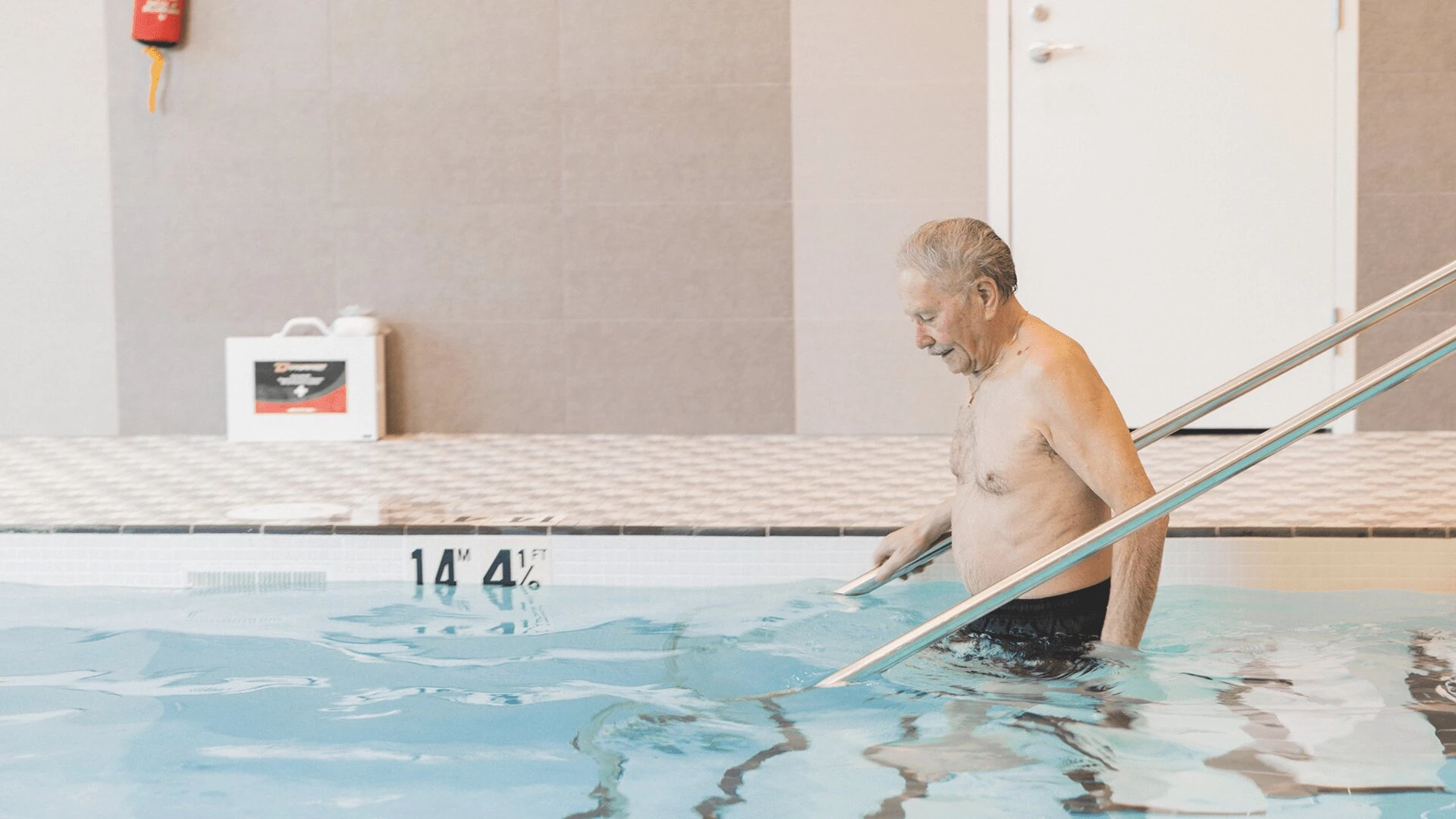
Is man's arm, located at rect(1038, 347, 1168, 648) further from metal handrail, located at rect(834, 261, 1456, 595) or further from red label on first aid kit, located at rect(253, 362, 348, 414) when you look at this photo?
red label on first aid kit, located at rect(253, 362, 348, 414)

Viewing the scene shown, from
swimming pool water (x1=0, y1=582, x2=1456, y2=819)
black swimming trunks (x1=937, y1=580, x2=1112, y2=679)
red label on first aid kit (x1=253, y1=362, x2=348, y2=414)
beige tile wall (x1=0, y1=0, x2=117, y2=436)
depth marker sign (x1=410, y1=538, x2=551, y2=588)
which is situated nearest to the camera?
swimming pool water (x1=0, y1=582, x2=1456, y2=819)

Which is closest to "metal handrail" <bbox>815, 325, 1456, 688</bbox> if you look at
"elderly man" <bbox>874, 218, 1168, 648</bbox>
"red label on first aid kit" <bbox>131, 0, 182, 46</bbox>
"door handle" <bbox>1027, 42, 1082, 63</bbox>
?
"elderly man" <bbox>874, 218, 1168, 648</bbox>

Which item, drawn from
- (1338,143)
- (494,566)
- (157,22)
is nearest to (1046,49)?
(1338,143)

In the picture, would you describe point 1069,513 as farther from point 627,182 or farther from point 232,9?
point 232,9

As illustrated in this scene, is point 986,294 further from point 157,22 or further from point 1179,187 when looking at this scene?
point 157,22

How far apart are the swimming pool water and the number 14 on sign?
0.16 metres

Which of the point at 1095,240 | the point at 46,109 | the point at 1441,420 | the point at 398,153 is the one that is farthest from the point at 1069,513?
the point at 46,109

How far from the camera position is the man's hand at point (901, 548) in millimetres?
2541

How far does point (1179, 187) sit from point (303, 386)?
3199mm

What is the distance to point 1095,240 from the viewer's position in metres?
4.91

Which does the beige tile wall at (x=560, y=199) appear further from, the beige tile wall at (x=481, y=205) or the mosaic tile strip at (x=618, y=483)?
the mosaic tile strip at (x=618, y=483)

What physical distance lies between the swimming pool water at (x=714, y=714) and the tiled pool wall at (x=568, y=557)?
3.3 inches

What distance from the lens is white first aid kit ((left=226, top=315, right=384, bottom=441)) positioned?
4.98m

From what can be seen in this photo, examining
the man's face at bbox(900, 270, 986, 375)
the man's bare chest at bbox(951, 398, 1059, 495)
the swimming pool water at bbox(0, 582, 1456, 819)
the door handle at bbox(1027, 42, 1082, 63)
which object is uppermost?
the door handle at bbox(1027, 42, 1082, 63)
